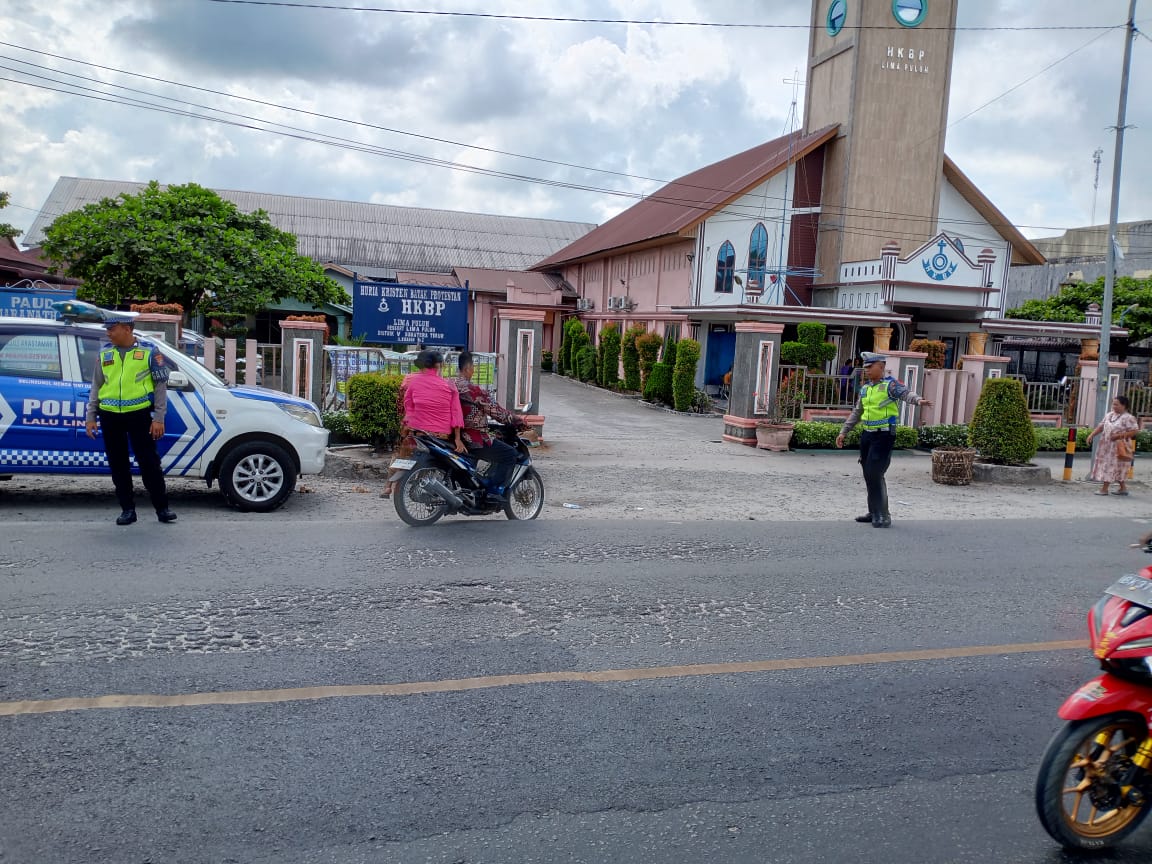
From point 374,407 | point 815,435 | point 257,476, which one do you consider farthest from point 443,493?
point 815,435

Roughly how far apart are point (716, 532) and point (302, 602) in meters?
4.27

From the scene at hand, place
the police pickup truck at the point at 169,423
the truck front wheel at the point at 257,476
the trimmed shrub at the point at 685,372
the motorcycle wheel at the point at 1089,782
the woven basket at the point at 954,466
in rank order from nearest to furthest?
the motorcycle wheel at the point at 1089,782
the police pickup truck at the point at 169,423
the truck front wheel at the point at 257,476
the woven basket at the point at 954,466
the trimmed shrub at the point at 685,372

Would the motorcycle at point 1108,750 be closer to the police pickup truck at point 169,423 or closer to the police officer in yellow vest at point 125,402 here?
the police officer in yellow vest at point 125,402

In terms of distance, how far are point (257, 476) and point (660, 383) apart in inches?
707

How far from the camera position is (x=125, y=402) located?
7969 mm

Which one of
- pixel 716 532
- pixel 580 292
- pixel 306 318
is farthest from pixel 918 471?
pixel 580 292

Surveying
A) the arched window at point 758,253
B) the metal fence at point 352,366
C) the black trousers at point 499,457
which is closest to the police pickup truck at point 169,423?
the black trousers at point 499,457

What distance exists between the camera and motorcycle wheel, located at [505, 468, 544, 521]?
8.99m

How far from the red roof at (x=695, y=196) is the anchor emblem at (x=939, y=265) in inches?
246

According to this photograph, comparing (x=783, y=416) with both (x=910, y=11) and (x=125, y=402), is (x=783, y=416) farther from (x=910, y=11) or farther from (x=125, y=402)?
(x=910, y=11)

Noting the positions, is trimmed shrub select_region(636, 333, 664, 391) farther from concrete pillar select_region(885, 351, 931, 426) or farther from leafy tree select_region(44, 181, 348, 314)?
leafy tree select_region(44, 181, 348, 314)

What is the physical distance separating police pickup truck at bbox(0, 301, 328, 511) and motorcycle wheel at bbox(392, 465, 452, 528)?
1.79m

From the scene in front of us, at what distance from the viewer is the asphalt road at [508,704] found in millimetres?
3494

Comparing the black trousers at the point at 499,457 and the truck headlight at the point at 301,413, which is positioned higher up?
the truck headlight at the point at 301,413
